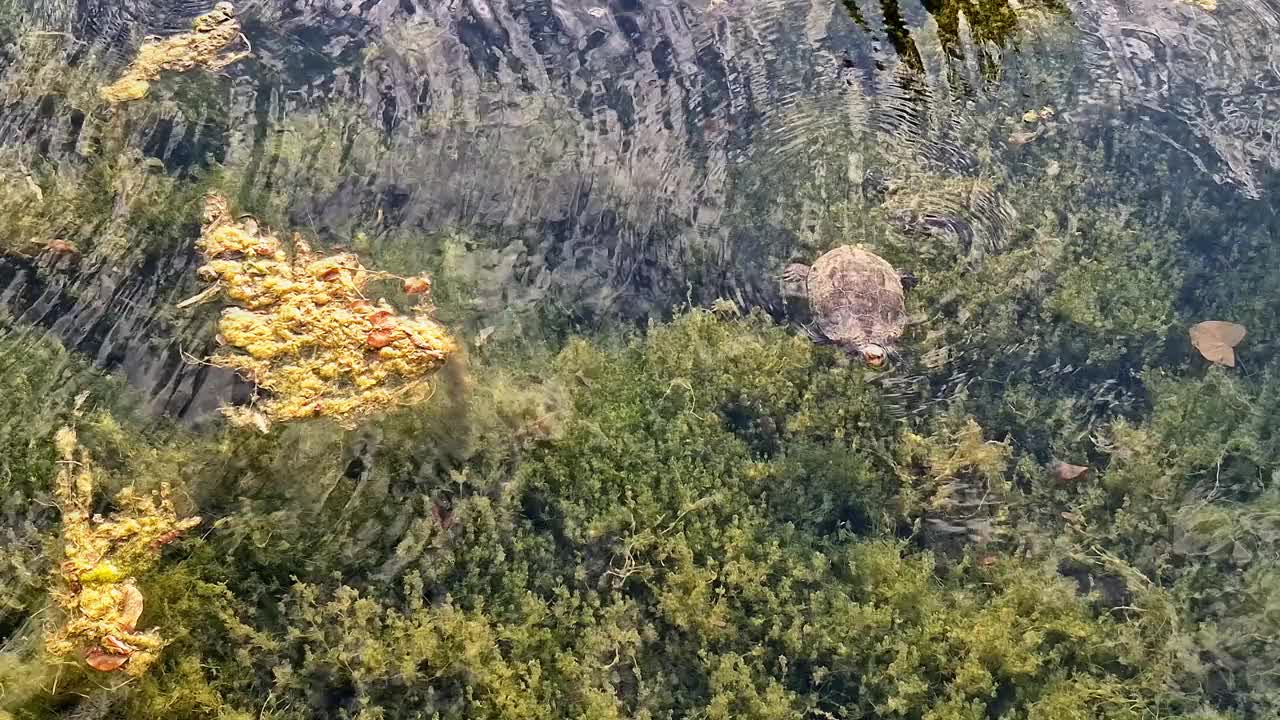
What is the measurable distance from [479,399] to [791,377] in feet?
2.93

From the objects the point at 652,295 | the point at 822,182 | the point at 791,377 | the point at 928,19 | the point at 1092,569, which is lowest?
the point at 1092,569

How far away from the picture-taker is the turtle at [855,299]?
103 inches

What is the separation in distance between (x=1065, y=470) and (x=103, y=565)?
8.19 feet

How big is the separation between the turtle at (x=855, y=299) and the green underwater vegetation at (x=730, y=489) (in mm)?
58

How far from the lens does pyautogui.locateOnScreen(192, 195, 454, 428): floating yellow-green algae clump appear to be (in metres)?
2.31

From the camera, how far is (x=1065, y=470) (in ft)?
8.04

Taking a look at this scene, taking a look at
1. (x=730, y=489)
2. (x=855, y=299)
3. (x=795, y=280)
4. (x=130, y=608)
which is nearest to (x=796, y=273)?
(x=795, y=280)

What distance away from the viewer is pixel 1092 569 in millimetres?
2330

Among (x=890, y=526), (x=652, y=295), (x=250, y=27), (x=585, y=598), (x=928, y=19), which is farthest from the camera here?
(x=928, y=19)

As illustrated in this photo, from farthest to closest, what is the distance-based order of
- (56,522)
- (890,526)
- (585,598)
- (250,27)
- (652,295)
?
(250,27) < (652,295) < (890,526) < (585,598) < (56,522)

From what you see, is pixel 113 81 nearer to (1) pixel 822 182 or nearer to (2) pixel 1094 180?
(1) pixel 822 182

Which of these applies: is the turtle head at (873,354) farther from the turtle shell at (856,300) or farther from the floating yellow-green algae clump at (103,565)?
the floating yellow-green algae clump at (103,565)

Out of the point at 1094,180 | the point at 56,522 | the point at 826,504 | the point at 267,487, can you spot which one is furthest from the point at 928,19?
the point at 56,522

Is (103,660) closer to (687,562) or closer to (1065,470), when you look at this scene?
(687,562)
